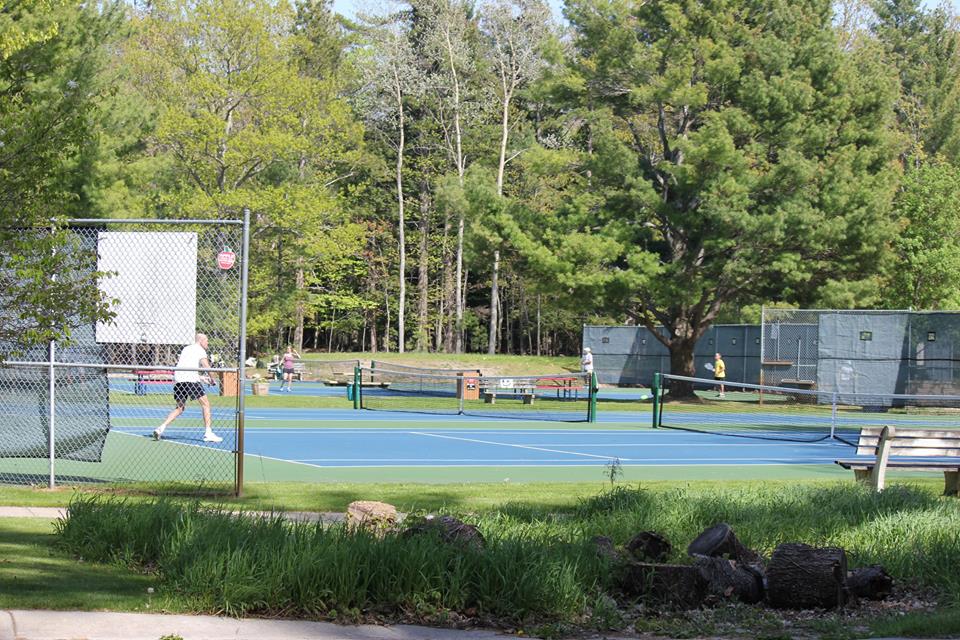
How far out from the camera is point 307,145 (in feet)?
147

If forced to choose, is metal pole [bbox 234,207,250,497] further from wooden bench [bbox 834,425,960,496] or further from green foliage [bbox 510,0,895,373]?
green foliage [bbox 510,0,895,373]

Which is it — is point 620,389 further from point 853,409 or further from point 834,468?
point 834,468

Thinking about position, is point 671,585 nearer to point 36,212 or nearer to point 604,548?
point 604,548

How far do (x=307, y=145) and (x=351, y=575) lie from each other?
38.3m

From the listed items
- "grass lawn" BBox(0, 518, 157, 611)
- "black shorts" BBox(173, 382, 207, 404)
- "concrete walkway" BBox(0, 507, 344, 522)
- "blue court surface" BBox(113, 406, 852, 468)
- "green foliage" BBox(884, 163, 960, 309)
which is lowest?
"blue court surface" BBox(113, 406, 852, 468)

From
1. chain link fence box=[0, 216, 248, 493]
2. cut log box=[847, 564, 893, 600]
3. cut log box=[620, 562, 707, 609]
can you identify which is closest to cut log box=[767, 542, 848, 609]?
cut log box=[847, 564, 893, 600]

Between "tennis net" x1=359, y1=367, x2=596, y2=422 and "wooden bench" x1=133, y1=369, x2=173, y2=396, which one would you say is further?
"tennis net" x1=359, y1=367, x2=596, y2=422

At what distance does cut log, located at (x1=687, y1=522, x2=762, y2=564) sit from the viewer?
9352mm

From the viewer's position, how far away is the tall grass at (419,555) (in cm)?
787

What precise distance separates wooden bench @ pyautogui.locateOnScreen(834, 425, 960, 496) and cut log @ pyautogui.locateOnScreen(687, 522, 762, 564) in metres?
5.05

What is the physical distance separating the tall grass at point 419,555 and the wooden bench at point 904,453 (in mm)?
3002

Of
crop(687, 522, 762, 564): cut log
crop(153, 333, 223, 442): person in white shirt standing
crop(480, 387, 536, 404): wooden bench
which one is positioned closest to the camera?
crop(687, 522, 762, 564): cut log

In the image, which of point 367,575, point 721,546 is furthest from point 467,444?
point 367,575

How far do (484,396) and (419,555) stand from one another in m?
27.1
